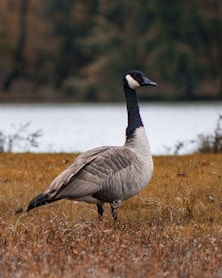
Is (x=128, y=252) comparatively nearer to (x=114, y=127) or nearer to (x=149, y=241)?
(x=149, y=241)

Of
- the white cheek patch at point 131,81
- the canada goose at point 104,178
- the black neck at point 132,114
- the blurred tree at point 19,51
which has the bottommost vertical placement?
the blurred tree at point 19,51

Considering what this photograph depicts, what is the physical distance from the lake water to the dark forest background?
2.42 m

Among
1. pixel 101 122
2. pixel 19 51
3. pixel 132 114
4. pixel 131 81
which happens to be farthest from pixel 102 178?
pixel 19 51

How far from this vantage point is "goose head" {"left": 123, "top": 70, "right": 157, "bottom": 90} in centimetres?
1089

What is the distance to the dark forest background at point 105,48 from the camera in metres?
59.4

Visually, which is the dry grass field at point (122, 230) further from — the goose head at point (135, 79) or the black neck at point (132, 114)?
the goose head at point (135, 79)

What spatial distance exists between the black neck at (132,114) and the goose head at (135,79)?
0.29 ft

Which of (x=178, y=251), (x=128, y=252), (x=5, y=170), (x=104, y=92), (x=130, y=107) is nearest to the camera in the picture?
(x=128, y=252)

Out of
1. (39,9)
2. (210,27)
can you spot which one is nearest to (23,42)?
(39,9)

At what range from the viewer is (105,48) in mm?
60906

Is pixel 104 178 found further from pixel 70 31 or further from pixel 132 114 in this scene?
pixel 70 31

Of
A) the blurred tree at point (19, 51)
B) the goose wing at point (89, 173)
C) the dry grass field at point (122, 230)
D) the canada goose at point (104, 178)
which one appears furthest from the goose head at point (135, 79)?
the blurred tree at point (19, 51)

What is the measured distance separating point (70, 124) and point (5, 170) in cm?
2723

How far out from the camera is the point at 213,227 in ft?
33.6
